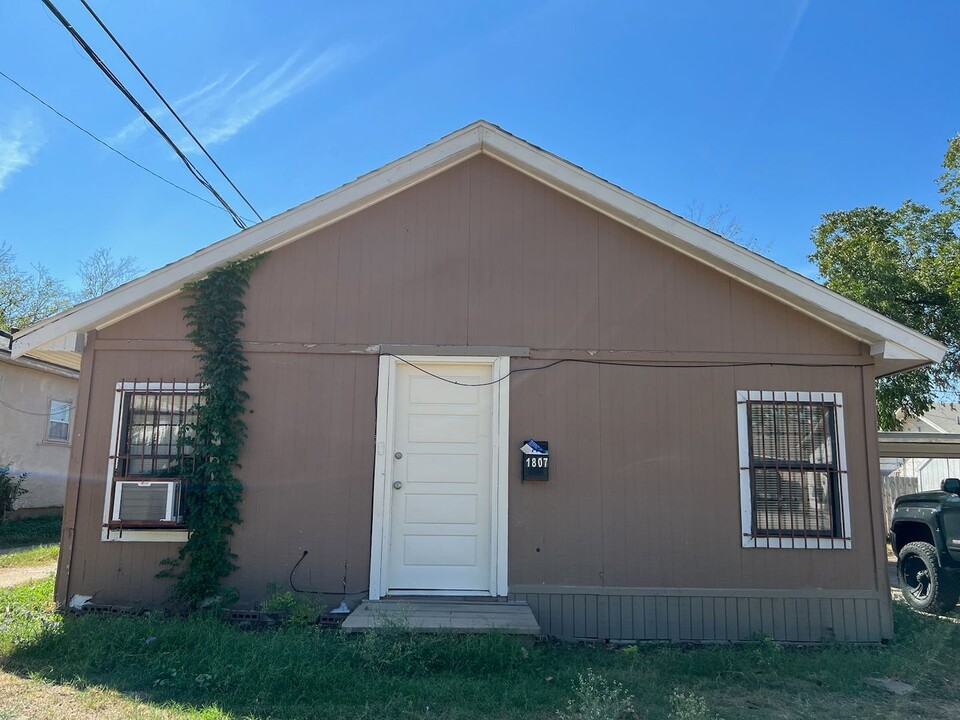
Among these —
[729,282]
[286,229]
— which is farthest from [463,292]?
[729,282]

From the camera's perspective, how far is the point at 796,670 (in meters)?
5.09

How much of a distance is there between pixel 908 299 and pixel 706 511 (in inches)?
312

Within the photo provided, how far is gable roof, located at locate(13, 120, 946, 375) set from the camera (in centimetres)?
593

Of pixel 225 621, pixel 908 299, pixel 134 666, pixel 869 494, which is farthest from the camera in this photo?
pixel 908 299

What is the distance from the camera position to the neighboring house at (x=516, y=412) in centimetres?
600

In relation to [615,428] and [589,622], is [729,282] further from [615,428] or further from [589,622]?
[589,622]

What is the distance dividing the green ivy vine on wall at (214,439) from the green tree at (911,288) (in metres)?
10.1

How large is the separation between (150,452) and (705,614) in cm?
512

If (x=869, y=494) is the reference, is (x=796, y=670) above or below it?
below

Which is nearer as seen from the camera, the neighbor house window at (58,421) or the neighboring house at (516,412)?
the neighboring house at (516,412)

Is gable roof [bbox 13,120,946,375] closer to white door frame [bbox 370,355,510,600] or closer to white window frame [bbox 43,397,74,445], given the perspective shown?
white door frame [bbox 370,355,510,600]

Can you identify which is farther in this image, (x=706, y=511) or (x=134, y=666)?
(x=706, y=511)

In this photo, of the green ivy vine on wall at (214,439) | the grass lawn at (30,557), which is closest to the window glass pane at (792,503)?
the green ivy vine on wall at (214,439)

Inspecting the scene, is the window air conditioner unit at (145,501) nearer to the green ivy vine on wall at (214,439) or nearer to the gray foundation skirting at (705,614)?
the green ivy vine on wall at (214,439)
